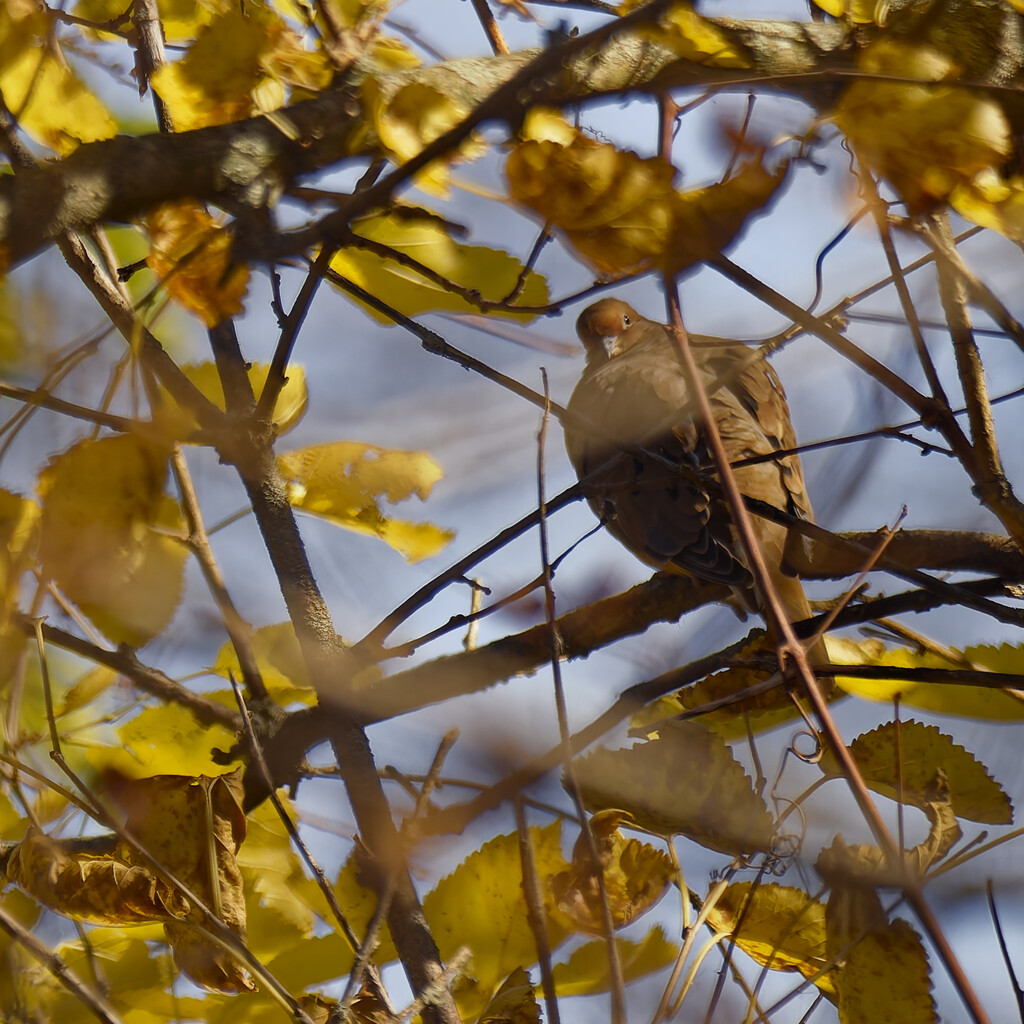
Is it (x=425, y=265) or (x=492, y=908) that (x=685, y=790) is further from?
(x=425, y=265)

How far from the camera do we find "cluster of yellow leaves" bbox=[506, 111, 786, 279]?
775 millimetres

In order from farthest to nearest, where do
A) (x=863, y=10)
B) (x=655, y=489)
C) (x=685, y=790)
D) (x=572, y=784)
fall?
(x=655, y=489) < (x=685, y=790) < (x=863, y=10) < (x=572, y=784)

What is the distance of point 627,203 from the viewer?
2.59 ft

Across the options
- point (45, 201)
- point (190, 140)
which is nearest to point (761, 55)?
point (190, 140)

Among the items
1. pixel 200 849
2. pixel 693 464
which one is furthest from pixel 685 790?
pixel 693 464

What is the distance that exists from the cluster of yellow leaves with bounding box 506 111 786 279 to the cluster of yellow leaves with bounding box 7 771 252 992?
24.8 inches

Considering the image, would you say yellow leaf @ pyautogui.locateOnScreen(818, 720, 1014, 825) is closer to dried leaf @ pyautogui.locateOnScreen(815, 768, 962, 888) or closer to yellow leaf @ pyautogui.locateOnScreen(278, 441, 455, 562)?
dried leaf @ pyautogui.locateOnScreen(815, 768, 962, 888)

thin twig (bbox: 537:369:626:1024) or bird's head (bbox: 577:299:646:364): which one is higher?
bird's head (bbox: 577:299:646:364)

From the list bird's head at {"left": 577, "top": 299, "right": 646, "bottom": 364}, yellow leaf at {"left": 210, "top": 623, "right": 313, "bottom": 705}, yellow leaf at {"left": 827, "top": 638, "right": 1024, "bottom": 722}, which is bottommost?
yellow leaf at {"left": 827, "top": 638, "right": 1024, "bottom": 722}

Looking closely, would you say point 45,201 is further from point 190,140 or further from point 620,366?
point 620,366

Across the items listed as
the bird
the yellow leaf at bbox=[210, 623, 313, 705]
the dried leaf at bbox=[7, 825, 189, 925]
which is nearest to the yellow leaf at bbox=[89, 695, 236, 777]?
Result: the yellow leaf at bbox=[210, 623, 313, 705]

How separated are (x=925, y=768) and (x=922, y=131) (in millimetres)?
696

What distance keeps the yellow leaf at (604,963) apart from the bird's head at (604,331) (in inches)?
107

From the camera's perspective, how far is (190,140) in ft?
3.86
